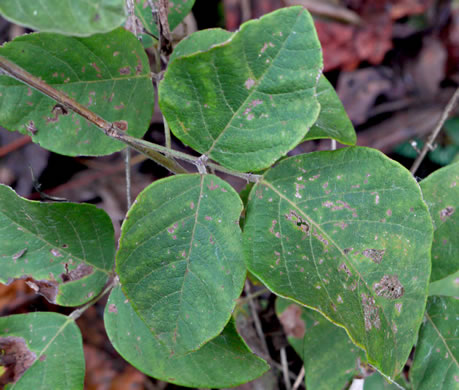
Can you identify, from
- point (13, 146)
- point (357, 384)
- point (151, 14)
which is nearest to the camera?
point (151, 14)

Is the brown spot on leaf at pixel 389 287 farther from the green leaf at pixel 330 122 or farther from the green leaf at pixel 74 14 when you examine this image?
the green leaf at pixel 74 14

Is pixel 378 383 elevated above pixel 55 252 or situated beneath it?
situated beneath

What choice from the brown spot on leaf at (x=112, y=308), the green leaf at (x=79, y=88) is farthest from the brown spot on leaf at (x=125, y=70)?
the brown spot on leaf at (x=112, y=308)

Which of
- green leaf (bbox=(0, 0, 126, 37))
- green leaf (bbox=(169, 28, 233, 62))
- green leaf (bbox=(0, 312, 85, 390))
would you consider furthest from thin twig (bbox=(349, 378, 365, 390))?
green leaf (bbox=(0, 0, 126, 37))

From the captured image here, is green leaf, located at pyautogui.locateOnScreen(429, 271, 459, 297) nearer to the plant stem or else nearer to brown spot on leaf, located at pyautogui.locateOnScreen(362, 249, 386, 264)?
brown spot on leaf, located at pyautogui.locateOnScreen(362, 249, 386, 264)

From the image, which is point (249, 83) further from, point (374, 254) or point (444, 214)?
point (444, 214)

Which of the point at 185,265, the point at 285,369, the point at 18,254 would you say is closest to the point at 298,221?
the point at 185,265

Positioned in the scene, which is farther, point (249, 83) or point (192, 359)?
point (192, 359)
